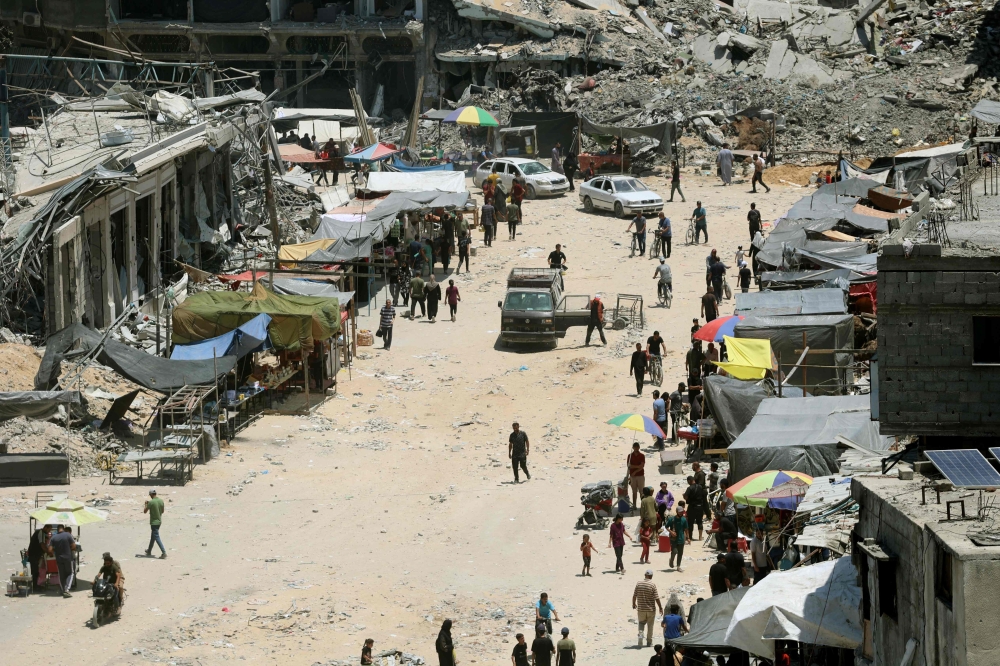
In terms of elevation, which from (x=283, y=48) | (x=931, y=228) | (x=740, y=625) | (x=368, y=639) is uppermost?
(x=283, y=48)

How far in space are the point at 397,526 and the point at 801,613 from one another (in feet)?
31.3

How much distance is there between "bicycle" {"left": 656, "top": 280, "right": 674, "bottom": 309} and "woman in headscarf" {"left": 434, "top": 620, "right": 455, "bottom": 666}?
17141 millimetres

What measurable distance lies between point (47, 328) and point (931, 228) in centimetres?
1718

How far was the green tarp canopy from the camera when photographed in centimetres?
2697

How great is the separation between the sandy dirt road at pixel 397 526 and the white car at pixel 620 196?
5.84m

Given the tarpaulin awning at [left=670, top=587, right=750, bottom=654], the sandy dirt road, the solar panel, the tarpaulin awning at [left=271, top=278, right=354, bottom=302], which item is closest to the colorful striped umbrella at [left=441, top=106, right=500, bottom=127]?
the sandy dirt road

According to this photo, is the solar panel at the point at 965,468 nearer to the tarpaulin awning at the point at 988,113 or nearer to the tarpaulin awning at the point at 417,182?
the tarpaulin awning at the point at 417,182

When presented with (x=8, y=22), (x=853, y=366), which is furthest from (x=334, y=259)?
(x=8, y=22)

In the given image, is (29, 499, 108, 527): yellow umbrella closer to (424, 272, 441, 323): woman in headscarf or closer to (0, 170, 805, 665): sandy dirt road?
(0, 170, 805, 665): sandy dirt road

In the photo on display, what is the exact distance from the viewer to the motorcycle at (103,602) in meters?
17.4

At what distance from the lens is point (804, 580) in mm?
14148

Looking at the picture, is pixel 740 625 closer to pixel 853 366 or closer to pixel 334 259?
Result: pixel 853 366

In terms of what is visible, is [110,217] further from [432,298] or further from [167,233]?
[432,298]

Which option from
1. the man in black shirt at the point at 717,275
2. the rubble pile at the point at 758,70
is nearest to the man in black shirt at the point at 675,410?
the man in black shirt at the point at 717,275
